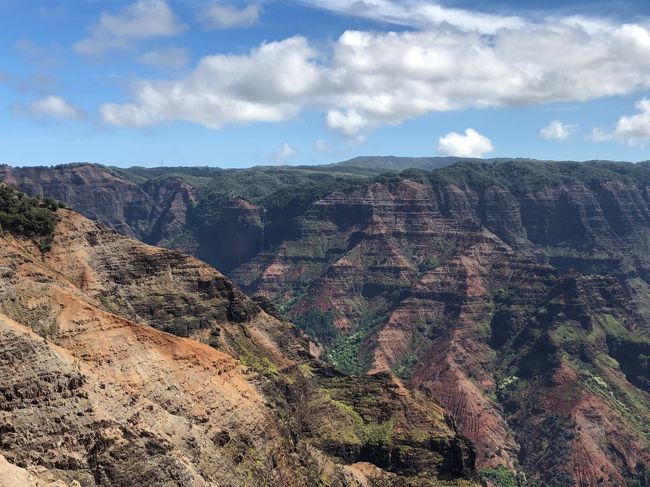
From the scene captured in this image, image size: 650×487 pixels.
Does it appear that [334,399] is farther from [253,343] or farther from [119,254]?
[119,254]

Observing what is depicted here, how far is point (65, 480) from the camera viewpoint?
64.9 metres

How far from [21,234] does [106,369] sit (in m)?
46.4

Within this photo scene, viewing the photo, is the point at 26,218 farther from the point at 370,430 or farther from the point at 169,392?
the point at 370,430

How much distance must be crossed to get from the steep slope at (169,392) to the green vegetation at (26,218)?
6.37 ft

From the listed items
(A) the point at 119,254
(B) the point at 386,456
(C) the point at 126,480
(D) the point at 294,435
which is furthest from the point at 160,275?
(C) the point at 126,480

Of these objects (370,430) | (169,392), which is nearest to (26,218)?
(169,392)

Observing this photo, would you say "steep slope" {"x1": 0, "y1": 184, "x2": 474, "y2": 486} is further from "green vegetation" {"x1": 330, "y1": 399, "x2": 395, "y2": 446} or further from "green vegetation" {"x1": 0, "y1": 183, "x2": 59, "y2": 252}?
"green vegetation" {"x1": 0, "y1": 183, "x2": 59, "y2": 252}

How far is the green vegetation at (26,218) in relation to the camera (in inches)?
4811

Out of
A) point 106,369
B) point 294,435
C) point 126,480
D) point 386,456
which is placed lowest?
point 386,456

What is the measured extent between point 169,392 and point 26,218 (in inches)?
1905

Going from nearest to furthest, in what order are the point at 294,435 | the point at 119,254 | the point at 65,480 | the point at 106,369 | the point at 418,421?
the point at 65,480
the point at 106,369
the point at 294,435
the point at 119,254
the point at 418,421

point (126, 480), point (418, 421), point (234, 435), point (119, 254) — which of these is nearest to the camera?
point (126, 480)

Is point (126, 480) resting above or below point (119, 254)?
below

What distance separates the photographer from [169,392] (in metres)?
90.1
